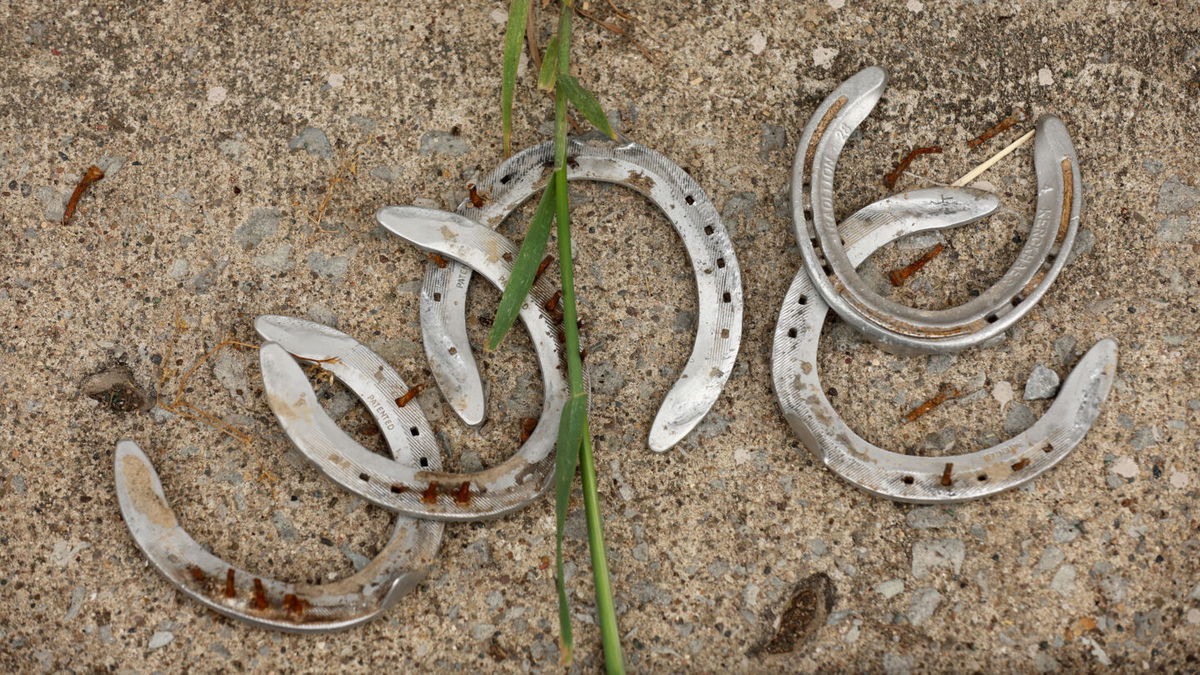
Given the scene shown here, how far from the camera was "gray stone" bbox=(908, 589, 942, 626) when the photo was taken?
125cm

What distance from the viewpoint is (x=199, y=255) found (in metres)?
1.35

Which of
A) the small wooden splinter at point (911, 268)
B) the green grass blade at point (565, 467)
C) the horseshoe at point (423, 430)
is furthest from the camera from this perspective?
the small wooden splinter at point (911, 268)

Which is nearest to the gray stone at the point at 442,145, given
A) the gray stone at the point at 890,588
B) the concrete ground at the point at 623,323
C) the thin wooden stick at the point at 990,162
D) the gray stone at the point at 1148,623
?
the concrete ground at the point at 623,323

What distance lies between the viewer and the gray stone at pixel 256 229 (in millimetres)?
1350

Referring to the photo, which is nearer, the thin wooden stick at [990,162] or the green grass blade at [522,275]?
the green grass blade at [522,275]

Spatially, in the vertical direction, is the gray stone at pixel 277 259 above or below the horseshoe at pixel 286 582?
above

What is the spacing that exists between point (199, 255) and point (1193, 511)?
1.38m

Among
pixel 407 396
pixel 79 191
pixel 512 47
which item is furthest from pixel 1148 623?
pixel 79 191

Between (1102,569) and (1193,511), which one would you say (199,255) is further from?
(1193,511)

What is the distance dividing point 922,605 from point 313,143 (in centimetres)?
103

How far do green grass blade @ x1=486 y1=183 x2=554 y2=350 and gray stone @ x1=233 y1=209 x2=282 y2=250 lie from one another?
0.38 m

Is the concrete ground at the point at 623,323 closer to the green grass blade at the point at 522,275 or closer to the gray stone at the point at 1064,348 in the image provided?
the gray stone at the point at 1064,348

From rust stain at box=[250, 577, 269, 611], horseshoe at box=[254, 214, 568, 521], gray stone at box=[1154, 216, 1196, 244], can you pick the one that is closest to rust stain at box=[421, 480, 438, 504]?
horseshoe at box=[254, 214, 568, 521]

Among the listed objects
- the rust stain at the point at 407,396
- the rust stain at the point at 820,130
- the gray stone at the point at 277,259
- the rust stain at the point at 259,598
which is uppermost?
the rust stain at the point at 820,130
